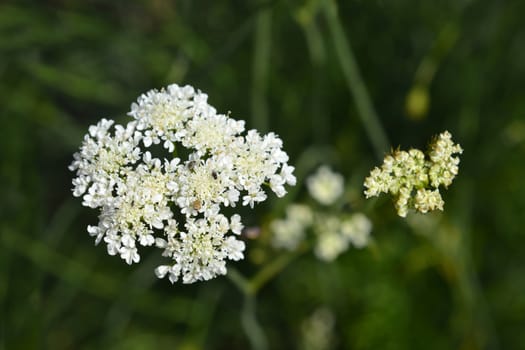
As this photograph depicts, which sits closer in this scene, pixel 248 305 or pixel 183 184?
pixel 183 184

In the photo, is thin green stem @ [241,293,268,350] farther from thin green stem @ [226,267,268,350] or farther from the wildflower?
the wildflower

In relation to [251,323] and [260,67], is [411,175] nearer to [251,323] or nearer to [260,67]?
[251,323]

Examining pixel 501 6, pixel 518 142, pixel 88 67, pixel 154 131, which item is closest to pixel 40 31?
pixel 88 67

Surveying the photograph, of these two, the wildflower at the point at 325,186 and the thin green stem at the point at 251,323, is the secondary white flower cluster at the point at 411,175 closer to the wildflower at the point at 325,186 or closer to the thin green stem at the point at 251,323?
the thin green stem at the point at 251,323

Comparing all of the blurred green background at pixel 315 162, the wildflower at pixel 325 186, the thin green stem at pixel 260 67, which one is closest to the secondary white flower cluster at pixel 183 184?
the thin green stem at pixel 260 67

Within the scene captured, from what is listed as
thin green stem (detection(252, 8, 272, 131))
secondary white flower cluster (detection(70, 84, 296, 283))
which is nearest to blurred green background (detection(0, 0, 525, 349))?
thin green stem (detection(252, 8, 272, 131))

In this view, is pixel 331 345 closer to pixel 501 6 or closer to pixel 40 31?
pixel 501 6

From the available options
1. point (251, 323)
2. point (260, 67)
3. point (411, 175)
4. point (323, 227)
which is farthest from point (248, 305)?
point (260, 67)
